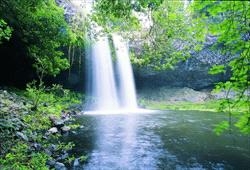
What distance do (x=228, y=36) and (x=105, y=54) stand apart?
92.0ft

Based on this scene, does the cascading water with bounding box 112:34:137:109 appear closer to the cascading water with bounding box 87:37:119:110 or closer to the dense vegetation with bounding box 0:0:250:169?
the cascading water with bounding box 87:37:119:110

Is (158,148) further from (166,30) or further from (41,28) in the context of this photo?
(41,28)

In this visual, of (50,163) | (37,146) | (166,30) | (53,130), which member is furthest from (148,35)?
(53,130)

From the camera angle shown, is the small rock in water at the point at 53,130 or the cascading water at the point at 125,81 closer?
the small rock in water at the point at 53,130

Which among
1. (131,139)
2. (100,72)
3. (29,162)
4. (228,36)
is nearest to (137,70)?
(100,72)

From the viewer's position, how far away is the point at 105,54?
30859 millimetres

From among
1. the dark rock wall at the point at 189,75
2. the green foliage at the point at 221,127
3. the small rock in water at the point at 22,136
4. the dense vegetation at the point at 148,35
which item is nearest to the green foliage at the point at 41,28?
the dense vegetation at the point at 148,35

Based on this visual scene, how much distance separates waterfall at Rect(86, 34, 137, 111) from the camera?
3062 cm

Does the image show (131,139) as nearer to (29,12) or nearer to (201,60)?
(29,12)

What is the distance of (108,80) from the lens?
31.9 metres

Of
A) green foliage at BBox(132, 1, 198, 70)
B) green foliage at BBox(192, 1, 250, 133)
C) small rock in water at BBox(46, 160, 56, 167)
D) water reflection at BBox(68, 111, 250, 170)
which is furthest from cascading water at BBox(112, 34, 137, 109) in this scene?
green foliage at BBox(192, 1, 250, 133)

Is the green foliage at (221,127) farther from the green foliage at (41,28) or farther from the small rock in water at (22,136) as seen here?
the green foliage at (41,28)

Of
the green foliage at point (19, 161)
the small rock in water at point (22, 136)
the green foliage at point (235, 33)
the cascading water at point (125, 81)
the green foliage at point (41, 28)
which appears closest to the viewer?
the green foliage at point (235, 33)

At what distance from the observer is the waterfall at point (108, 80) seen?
30.6 m
